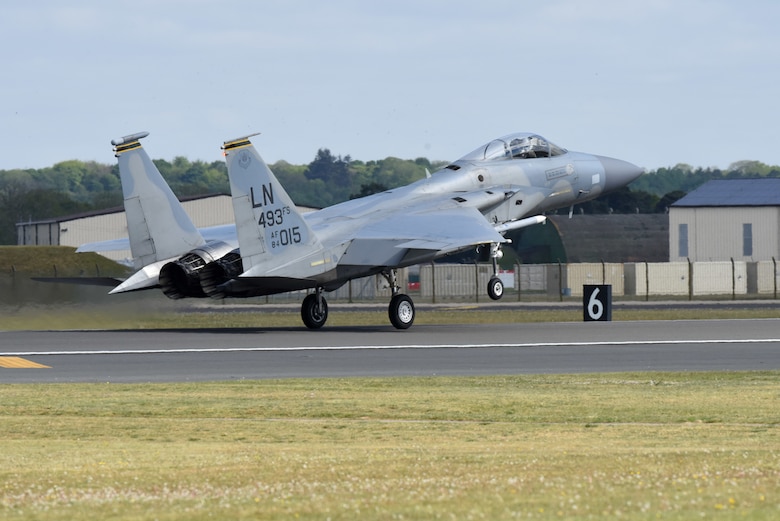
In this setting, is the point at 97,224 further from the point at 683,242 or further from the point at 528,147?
the point at 528,147

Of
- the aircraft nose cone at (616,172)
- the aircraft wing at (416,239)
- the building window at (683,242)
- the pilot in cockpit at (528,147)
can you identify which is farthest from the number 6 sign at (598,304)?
the building window at (683,242)

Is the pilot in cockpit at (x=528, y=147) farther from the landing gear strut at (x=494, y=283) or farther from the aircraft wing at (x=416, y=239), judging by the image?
the landing gear strut at (x=494, y=283)

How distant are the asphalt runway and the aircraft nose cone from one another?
5479 millimetres

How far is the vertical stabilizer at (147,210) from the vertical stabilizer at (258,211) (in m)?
2.01

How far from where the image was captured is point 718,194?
79.2 metres

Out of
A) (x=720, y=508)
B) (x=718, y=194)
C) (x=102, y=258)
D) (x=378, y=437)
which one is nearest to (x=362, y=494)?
(x=720, y=508)

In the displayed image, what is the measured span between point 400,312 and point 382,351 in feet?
22.0

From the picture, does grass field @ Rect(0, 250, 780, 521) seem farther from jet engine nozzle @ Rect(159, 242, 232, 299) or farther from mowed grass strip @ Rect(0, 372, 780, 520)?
jet engine nozzle @ Rect(159, 242, 232, 299)

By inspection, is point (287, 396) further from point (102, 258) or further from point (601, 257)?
point (601, 257)

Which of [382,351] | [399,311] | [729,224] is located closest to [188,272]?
[382,351]

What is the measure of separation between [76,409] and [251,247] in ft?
43.2

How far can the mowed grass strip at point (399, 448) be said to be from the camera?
9344mm

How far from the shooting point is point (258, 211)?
3041 centimetres

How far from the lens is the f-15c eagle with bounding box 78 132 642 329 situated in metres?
30.5
